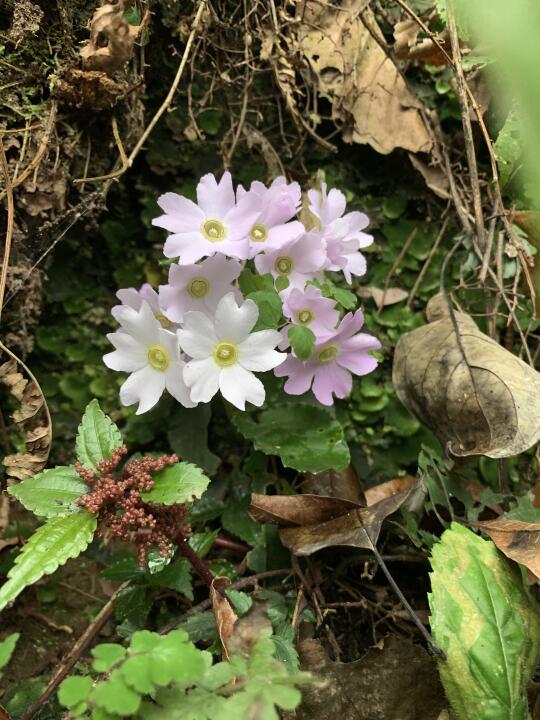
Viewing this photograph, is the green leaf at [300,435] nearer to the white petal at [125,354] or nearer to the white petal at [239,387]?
the white petal at [239,387]

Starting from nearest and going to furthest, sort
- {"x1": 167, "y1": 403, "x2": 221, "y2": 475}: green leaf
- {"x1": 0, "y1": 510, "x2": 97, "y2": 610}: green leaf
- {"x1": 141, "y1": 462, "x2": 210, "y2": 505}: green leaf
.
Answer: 1. {"x1": 0, "y1": 510, "x2": 97, "y2": 610}: green leaf
2. {"x1": 141, "y1": 462, "x2": 210, "y2": 505}: green leaf
3. {"x1": 167, "y1": 403, "x2": 221, "y2": 475}: green leaf

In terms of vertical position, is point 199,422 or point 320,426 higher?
point 320,426

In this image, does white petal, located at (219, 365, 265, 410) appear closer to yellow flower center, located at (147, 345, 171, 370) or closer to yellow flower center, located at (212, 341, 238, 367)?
yellow flower center, located at (212, 341, 238, 367)

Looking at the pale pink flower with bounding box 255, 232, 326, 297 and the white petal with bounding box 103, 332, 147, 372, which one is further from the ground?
the pale pink flower with bounding box 255, 232, 326, 297

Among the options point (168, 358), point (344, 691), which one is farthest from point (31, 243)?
point (344, 691)

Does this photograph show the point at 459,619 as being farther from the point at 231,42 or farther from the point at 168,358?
the point at 231,42

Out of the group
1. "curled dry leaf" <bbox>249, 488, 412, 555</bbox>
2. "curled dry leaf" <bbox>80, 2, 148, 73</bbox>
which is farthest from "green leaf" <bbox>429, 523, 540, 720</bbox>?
"curled dry leaf" <bbox>80, 2, 148, 73</bbox>
